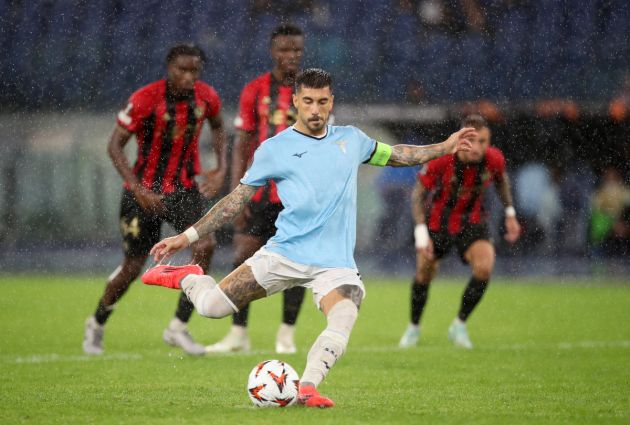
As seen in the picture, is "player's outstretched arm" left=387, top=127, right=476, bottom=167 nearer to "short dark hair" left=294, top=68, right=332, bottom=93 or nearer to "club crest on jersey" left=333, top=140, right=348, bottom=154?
"club crest on jersey" left=333, top=140, right=348, bottom=154

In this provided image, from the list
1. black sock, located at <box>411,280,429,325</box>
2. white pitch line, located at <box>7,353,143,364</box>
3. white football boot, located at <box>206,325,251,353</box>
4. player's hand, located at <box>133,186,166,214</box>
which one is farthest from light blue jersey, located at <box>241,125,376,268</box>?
black sock, located at <box>411,280,429,325</box>

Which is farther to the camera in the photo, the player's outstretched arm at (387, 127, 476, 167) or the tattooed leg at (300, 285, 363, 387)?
the player's outstretched arm at (387, 127, 476, 167)

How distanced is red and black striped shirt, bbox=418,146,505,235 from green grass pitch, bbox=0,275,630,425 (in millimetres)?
1024

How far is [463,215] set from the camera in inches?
365

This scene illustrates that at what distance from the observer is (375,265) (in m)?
17.7

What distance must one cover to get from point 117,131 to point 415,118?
1162 cm

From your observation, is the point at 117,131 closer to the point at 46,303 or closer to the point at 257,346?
the point at 257,346

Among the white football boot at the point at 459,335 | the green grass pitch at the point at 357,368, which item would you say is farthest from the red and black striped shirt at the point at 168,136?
the white football boot at the point at 459,335

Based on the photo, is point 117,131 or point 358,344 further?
point 358,344

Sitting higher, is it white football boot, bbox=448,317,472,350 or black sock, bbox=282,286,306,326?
black sock, bbox=282,286,306,326

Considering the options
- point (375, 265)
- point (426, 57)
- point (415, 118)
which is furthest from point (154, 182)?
point (426, 57)

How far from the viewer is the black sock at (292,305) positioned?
860 centimetres

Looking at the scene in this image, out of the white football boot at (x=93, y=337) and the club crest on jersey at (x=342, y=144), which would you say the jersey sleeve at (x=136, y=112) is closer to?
the white football boot at (x=93, y=337)

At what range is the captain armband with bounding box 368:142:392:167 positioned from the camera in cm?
598
